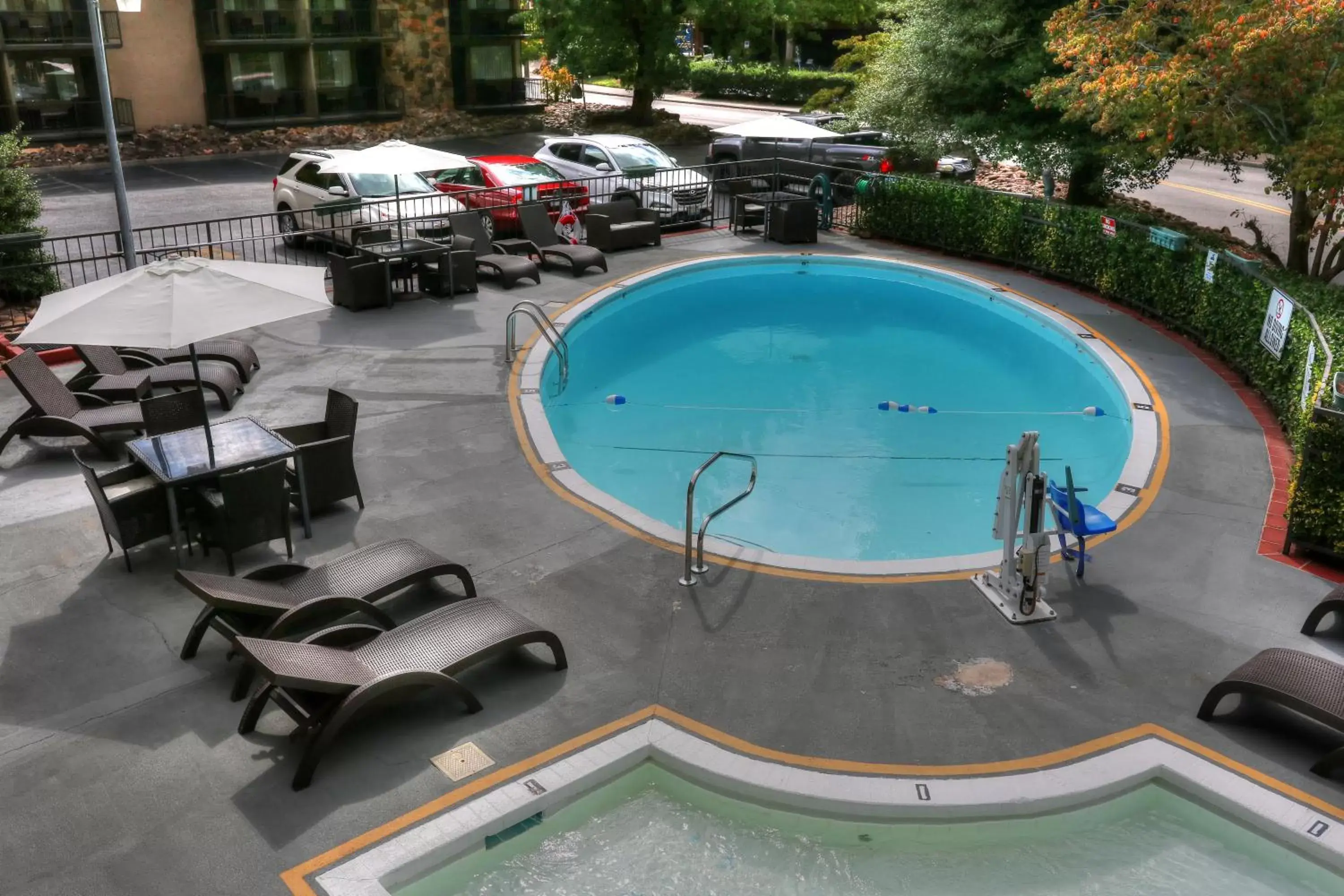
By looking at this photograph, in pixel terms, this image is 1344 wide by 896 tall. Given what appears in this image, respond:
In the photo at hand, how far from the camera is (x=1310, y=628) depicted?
8.99 m

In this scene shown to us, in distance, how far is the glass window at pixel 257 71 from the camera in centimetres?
4022

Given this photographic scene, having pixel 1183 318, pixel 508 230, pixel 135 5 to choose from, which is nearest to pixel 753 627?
pixel 1183 318

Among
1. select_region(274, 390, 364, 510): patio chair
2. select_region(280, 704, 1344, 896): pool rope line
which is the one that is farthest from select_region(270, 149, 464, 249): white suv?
select_region(280, 704, 1344, 896): pool rope line

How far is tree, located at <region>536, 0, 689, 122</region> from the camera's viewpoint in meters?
38.2

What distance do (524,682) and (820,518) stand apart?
16.3 feet

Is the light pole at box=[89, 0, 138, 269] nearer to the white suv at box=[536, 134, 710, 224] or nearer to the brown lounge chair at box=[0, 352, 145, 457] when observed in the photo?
the brown lounge chair at box=[0, 352, 145, 457]

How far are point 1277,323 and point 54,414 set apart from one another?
1403cm

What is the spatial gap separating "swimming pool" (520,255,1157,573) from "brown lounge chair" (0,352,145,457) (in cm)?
452

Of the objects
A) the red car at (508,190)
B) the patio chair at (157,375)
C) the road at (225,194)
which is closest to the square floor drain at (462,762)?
the patio chair at (157,375)

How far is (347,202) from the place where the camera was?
20625mm

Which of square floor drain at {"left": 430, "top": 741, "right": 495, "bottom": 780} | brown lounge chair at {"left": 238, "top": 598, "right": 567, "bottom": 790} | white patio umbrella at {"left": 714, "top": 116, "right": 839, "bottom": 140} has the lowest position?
square floor drain at {"left": 430, "top": 741, "right": 495, "bottom": 780}

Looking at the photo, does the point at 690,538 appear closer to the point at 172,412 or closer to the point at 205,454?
the point at 205,454

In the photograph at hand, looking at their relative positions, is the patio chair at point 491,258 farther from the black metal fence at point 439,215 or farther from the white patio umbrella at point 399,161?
the white patio umbrella at point 399,161

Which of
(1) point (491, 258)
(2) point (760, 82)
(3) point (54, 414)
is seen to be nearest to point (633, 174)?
(1) point (491, 258)
